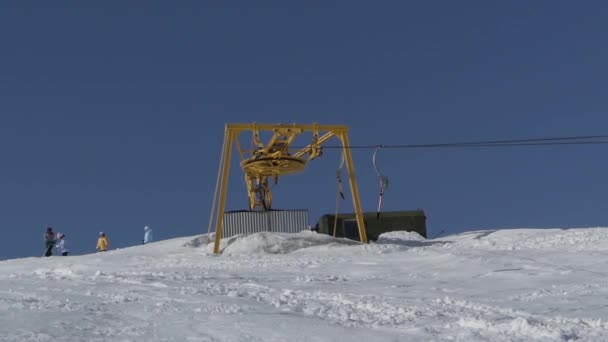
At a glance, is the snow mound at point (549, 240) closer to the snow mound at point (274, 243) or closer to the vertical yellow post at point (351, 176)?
the vertical yellow post at point (351, 176)

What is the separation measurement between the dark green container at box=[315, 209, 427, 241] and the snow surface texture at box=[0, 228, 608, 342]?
349 inches

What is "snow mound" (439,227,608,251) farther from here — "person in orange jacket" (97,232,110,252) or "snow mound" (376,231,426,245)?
"person in orange jacket" (97,232,110,252)

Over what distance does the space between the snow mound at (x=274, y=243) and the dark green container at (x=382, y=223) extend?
6208 mm

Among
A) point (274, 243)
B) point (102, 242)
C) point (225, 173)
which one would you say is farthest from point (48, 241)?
point (274, 243)

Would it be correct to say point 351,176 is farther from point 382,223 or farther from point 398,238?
point 382,223

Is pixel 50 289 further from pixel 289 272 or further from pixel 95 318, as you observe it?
pixel 289 272

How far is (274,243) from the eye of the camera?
17.2m

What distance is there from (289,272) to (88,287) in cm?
375

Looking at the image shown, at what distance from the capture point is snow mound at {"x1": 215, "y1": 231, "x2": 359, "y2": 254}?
55.7 feet

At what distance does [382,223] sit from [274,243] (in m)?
8.31

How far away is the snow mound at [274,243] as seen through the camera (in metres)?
17.0

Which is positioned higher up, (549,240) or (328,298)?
(549,240)

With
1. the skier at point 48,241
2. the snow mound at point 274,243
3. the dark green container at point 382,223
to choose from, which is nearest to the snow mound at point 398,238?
the snow mound at point 274,243

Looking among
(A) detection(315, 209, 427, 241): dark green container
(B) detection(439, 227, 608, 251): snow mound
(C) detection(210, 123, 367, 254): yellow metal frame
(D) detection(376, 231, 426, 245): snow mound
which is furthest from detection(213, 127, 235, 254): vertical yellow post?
(A) detection(315, 209, 427, 241): dark green container
